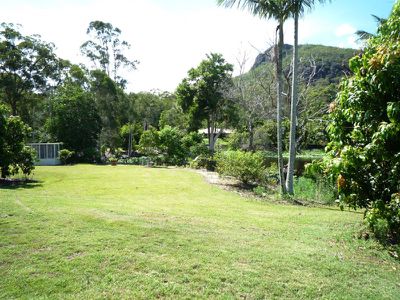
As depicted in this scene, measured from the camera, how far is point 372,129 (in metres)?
4.16

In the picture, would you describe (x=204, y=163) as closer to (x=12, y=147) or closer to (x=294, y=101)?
(x=294, y=101)

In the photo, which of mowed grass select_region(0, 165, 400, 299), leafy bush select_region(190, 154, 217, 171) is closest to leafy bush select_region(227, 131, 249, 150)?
leafy bush select_region(190, 154, 217, 171)

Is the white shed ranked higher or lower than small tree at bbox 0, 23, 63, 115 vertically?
lower

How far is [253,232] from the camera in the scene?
633 cm

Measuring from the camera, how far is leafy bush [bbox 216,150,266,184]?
1419 centimetres

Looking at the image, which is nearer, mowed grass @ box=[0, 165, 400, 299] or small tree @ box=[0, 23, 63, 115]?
mowed grass @ box=[0, 165, 400, 299]

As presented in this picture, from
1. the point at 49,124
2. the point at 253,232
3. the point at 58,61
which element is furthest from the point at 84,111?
the point at 253,232

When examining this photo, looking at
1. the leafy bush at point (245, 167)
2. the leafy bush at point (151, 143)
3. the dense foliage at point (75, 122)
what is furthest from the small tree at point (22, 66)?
the leafy bush at point (245, 167)

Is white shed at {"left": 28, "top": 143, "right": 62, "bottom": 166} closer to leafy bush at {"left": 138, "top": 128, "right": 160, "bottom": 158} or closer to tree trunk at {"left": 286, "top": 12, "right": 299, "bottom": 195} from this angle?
leafy bush at {"left": 138, "top": 128, "right": 160, "bottom": 158}

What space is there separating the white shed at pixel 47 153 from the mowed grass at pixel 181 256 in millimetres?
19968

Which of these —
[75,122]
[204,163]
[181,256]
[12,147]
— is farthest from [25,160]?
[75,122]

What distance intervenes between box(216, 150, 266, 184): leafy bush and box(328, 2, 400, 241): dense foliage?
9121mm

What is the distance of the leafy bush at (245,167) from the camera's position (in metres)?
14.2

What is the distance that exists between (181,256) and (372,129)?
10.3 feet
